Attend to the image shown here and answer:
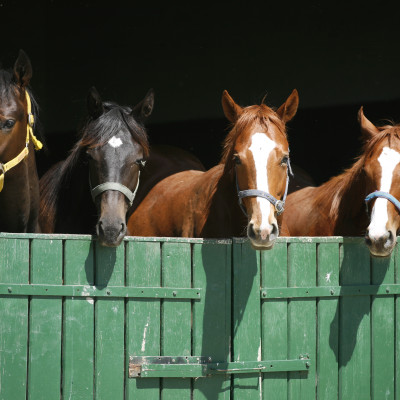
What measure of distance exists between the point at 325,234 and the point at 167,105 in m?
4.00

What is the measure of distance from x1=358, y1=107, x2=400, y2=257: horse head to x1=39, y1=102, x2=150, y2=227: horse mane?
133 centimetres

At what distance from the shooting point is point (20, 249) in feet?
A: 10.8

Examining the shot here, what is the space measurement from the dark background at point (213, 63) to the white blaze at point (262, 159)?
350 cm

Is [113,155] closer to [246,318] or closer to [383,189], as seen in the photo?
[246,318]

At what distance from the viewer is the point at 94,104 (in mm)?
4223

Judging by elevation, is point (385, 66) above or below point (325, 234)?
above

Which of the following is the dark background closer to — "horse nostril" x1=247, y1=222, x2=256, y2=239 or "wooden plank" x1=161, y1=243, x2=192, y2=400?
"wooden plank" x1=161, y1=243, x2=192, y2=400

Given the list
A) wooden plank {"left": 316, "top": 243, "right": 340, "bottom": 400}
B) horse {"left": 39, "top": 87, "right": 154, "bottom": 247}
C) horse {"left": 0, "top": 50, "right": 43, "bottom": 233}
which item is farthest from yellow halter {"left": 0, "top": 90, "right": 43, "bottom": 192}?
wooden plank {"left": 316, "top": 243, "right": 340, "bottom": 400}

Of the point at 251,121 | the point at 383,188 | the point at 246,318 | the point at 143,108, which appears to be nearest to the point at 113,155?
the point at 143,108

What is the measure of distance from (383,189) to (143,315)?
1427mm

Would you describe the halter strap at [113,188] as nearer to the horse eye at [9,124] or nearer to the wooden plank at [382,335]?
the horse eye at [9,124]

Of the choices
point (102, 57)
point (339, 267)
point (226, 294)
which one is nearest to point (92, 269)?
point (226, 294)

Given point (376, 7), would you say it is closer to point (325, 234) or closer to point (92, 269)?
point (325, 234)

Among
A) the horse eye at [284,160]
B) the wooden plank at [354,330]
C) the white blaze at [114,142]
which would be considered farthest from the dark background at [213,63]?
the wooden plank at [354,330]
